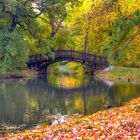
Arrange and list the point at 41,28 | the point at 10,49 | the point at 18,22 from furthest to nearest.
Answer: the point at 41,28
the point at 18,22
the point at 10,49

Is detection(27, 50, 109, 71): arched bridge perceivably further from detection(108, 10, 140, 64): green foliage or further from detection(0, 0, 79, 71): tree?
detection(108, 10, 140, 64): green foliage

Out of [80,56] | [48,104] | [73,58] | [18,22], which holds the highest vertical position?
[18,22]

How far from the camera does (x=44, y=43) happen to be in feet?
69.5

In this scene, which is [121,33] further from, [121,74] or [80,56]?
[80,56]

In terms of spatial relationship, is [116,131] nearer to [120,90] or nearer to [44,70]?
[120,90]

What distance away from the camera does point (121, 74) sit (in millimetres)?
34156

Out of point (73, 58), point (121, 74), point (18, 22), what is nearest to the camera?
point (18, 22)

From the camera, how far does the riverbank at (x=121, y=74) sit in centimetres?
3299

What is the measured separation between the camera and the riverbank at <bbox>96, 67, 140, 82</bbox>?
33.0 metres

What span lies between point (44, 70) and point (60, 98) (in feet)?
76.7

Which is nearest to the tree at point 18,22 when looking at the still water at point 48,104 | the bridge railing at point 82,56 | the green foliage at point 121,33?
the still water at point 48,104

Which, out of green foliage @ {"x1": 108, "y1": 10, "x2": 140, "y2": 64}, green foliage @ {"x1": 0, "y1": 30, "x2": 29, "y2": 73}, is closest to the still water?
green foliage @ {"x1": 0, "y1": 30, "x2": 29, "y2": 73}

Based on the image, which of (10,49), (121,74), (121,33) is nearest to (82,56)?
(121,74)

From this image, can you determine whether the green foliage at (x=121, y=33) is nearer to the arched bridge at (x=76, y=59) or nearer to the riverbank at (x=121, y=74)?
the riverbank at (x=121, y=74)
